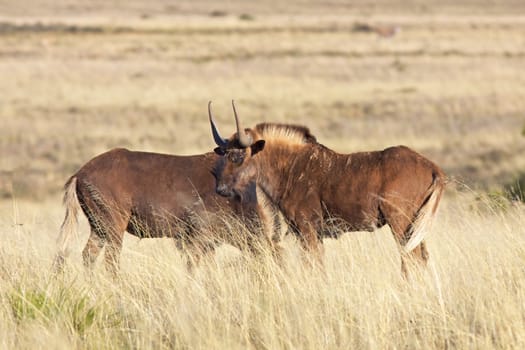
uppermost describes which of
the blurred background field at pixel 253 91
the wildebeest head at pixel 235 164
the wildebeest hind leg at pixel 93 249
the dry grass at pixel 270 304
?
the wildebeest head at pixel 235 164

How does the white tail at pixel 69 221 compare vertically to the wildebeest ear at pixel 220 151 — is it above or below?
below

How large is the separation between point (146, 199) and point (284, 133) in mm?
1231

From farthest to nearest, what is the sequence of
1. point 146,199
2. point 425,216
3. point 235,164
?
point 146,199 < point 235,164 < point 425,216

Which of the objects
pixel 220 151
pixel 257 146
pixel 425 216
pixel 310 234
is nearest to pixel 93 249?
pixel 220 151

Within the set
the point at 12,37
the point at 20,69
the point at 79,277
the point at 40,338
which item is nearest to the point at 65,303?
the point at 40,338

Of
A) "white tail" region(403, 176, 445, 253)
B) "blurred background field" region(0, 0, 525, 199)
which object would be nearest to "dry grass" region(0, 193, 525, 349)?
"white tail" region(403, 176, 445, 253)

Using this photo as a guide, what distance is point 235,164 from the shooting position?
8.25 m

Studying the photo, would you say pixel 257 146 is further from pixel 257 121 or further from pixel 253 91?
pixel 253 91

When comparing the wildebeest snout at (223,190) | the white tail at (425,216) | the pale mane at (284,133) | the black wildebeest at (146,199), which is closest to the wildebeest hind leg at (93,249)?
the black wildebeest at (146,199)

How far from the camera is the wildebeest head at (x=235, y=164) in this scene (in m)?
8.16

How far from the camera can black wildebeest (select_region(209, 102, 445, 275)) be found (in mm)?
7641

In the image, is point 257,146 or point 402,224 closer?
point 402,224

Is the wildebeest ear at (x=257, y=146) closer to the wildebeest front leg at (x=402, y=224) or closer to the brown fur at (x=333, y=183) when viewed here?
the brown fur at (x=333, y=183)

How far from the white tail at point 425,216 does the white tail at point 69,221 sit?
2.48m
